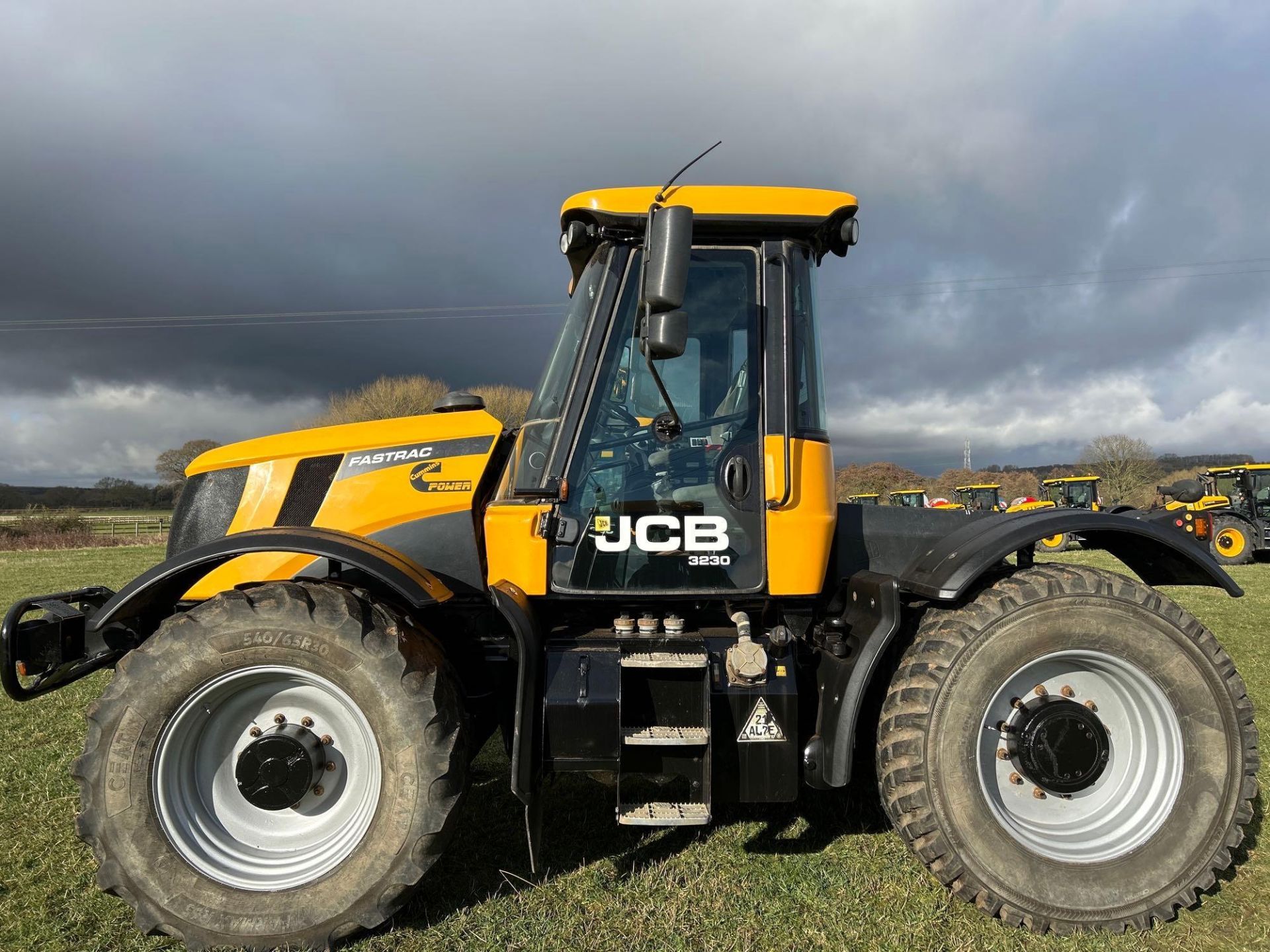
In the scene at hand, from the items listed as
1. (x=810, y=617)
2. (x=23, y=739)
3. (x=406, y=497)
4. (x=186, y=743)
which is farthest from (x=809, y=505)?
(x=23, y=739)

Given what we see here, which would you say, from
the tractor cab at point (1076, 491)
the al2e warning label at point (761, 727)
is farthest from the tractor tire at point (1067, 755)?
the tractor cab at point (1076, 491)

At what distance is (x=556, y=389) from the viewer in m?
2.99

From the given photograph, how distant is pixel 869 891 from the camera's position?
2.78 meters

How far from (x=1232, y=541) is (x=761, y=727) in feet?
66.6

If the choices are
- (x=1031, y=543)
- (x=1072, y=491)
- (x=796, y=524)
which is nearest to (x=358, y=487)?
(x=796, y=524)

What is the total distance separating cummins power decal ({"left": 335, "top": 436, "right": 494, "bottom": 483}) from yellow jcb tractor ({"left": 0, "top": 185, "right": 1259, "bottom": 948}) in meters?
0.21

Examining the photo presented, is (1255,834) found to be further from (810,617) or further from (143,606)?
(143,606)

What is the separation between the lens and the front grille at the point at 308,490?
3.25 m

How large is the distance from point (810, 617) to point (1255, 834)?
86.3 inches

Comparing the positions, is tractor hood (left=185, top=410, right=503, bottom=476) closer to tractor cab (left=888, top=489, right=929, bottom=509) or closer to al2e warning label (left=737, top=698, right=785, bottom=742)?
al2e warning label (left=737, top=698, right=785, bottom=742)

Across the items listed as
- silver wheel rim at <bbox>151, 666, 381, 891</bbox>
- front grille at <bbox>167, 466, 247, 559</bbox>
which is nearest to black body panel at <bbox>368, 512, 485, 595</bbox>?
silver wheel rim at <bbox>151, 666, 381, 891</bbox>

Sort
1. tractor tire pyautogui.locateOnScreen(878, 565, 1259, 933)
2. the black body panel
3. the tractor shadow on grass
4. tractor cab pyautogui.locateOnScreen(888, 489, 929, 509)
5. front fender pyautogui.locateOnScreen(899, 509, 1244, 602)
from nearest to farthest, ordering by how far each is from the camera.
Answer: tractor tire pyautogui.locateOnScreen(878, 565, 1259, 933)
front fender pyautogui.locateOnScreen(899, 509, 1244, 602)
the tractor shadow on grass
the black body panel
tractor cab pyautogui.locateOnScreen(888, 489, 929, 509)

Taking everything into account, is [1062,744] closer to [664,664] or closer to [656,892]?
[664,664]

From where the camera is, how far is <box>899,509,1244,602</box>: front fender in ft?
8.91
